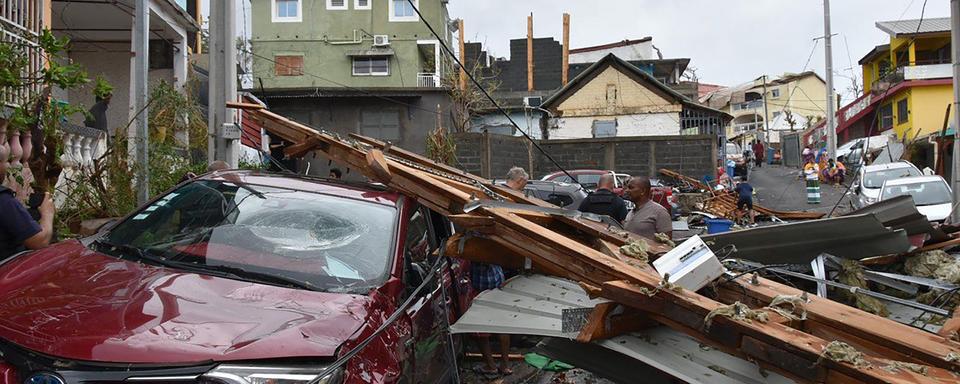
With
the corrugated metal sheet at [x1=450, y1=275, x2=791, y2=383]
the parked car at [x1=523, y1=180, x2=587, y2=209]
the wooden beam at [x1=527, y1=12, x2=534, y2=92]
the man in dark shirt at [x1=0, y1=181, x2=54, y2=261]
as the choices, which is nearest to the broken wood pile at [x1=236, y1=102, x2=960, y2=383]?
the corrugated metal sheet at [x1=450, y1=275, x2=791, y2=383]

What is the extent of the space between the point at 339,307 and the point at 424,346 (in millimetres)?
822

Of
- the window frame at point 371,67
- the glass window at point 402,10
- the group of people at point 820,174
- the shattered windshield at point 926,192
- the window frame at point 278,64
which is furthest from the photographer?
the window frame at point 371,67

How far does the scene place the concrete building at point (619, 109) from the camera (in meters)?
31.3

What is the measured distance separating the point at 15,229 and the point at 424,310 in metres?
2.42

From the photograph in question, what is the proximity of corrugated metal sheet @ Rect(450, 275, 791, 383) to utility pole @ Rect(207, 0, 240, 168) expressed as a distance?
4.61m

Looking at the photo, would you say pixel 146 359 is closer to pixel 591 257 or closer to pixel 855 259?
pixel 591 257

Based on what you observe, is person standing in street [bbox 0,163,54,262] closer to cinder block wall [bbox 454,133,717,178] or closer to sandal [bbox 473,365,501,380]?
sandal [bbox 473,365,501,380]

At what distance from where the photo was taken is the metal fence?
24.4 ft

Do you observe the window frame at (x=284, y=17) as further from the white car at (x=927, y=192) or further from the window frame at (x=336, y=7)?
the white car at (x=927, y=192)

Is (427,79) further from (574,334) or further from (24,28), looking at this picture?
(574,334)

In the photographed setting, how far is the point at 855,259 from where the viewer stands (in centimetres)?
516

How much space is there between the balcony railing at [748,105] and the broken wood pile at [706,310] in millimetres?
64463

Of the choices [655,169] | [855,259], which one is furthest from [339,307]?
[655,169]

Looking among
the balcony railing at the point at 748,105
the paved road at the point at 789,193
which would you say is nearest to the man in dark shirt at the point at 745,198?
the paved road at the point at 789,193
